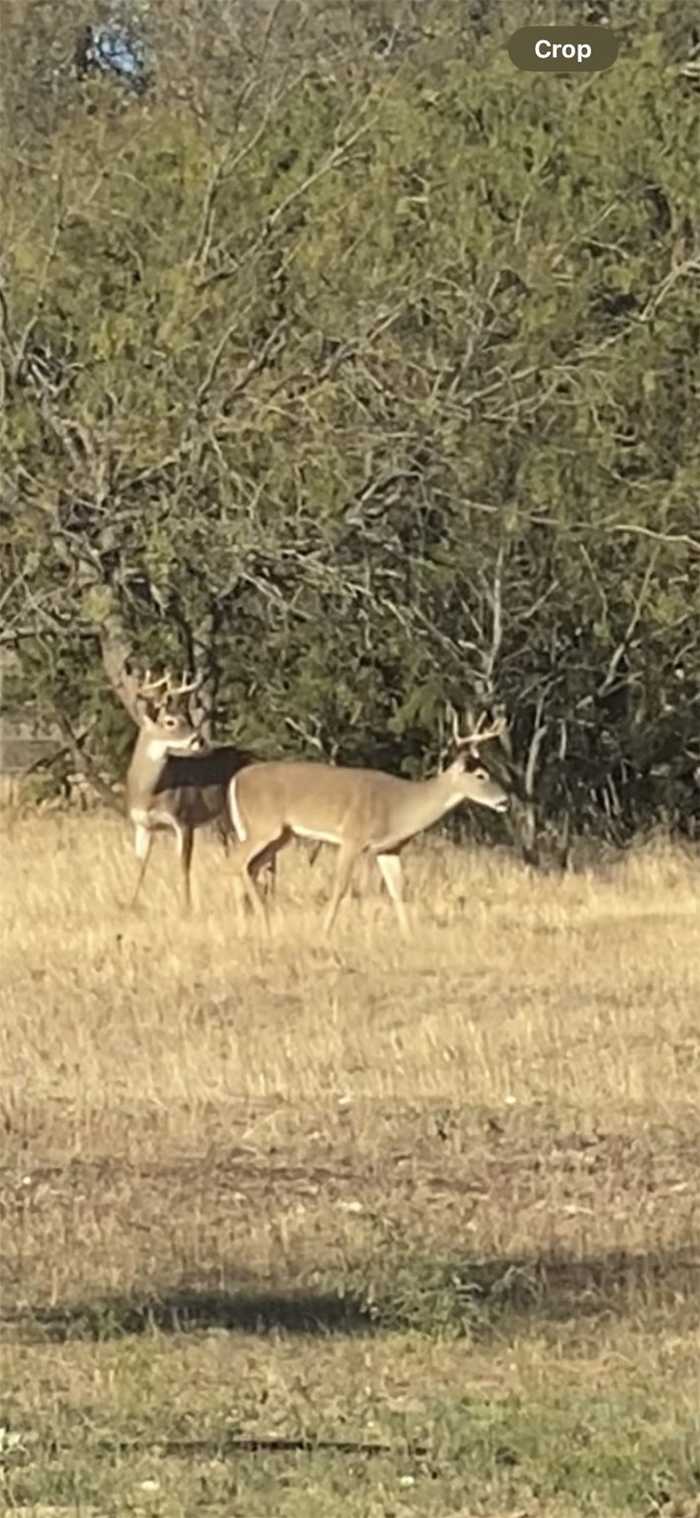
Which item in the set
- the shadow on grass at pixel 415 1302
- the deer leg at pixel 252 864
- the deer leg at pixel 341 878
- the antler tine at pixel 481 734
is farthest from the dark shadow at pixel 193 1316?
the antler tine at pixel 481 734

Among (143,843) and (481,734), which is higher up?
(481,734)

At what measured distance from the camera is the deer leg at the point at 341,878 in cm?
1806

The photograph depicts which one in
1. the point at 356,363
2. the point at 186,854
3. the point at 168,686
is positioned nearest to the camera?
the point at 356,363

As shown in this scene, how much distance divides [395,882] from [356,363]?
10.9ft

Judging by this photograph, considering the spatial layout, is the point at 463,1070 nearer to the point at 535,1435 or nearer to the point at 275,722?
the point at 535,1435

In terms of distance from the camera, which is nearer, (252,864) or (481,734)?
(252,864)

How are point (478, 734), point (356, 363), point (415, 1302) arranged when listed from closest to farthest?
point (415, 1302), point (356, 363), point (478, 734)

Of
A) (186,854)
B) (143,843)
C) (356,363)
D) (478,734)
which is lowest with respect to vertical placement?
(143,843)

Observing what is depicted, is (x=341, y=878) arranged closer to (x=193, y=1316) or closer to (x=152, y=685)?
(x=152, y=685)

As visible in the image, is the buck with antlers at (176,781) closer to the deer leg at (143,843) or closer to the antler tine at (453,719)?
the deer leg at (143,843)

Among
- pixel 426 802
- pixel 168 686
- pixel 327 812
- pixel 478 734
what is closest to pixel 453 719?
pixel 478 734

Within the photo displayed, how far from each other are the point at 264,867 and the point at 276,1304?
37.9ft

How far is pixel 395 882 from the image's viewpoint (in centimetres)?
1895

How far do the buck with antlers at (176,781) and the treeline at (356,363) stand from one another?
90 cm
